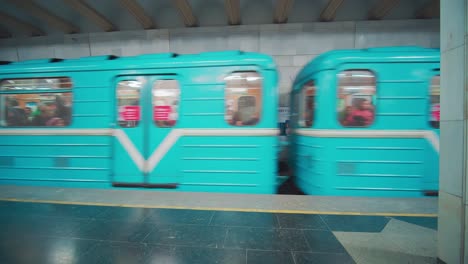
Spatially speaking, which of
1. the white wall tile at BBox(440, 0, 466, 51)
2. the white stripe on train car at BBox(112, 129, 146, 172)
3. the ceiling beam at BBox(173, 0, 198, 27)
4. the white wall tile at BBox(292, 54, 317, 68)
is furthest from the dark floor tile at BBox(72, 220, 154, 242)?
the white wall tile at BBox(292, 54, 317, 68)

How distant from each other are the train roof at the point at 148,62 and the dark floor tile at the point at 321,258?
2.90m

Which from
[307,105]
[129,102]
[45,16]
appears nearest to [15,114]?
[129,102]

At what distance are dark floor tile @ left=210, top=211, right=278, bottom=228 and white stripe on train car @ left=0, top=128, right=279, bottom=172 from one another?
141 centimetres

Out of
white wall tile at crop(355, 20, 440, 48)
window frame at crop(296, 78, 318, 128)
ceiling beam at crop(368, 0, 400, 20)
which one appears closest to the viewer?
window frame at crop(296, 78, 318, 128)

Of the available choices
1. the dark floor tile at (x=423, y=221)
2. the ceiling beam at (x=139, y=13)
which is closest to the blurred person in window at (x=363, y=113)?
the dark floor tile at (x=423, y=221)

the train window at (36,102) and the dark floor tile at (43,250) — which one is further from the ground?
the train window at (36,102)

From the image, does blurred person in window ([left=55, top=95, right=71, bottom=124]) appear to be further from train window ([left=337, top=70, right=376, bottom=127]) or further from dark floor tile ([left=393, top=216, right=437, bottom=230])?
dark floor tile ([left=393, top=216, right=437, bottom=230])

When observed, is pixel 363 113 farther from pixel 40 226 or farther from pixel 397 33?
pixel 397 33

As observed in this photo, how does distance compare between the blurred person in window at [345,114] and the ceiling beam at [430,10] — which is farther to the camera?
the ceiling beam at [430,10]

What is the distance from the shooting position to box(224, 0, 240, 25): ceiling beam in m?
6.77

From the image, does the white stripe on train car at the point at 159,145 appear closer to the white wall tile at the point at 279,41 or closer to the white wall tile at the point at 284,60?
the white wall tile at the point at 284,60

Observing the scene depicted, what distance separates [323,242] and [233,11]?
7.33 m

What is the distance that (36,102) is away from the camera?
427cm

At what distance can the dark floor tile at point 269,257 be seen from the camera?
6.58ft
